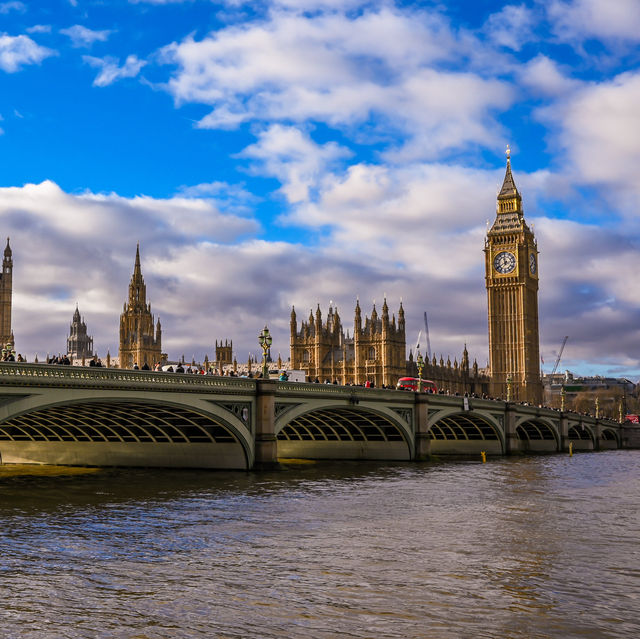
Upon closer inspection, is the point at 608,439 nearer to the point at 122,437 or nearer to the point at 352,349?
the point at 352,349

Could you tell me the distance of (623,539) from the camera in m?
24.1

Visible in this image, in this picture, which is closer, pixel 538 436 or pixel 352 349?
pixel 538 436

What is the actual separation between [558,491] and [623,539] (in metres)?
15.7

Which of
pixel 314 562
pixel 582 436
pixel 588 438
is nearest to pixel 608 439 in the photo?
pixel 588 438

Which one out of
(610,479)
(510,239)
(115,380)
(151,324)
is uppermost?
(510,239)

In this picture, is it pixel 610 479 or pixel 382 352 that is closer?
pixel 610 479

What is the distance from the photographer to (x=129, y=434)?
49.0 m

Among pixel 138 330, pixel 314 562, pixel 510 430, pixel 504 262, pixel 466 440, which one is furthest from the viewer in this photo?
pixel 138 330

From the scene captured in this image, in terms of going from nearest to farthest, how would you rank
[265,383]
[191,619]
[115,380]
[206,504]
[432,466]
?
[191,619] → [206,504] → [115,380] → [265,383] → [432,466]

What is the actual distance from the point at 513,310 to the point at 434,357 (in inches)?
1039

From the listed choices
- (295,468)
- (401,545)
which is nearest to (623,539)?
(401,545)

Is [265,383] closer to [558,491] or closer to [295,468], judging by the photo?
[295,468]

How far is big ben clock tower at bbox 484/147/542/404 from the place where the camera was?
17312cm

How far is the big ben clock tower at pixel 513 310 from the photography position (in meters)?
173
